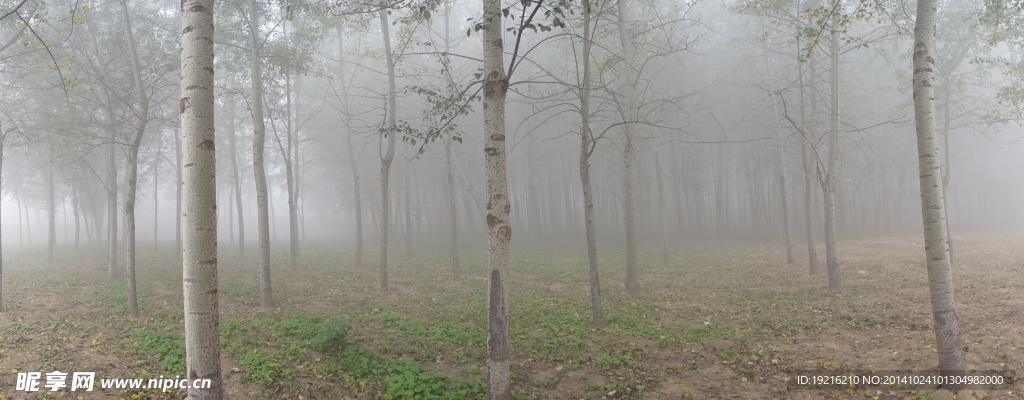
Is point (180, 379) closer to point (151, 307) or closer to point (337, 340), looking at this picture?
point (337, 340)

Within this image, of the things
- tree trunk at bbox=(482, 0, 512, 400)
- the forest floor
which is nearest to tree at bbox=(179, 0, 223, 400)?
the forest floor

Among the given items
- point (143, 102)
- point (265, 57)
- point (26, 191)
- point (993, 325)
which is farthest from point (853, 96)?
point (26, 191)

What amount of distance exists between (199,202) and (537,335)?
5159 mm

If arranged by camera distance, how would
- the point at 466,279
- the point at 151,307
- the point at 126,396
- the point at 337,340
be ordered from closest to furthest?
1. the point at 126,396
2. the point at 337,340
3. the point at 151,307
4. the point at 466,279

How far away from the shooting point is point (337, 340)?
246 inches

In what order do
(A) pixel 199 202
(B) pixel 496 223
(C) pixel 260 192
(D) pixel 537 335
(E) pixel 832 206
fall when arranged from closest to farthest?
(A) pixel 199 202
(B) pixel 496 223
(D) pixel 537 335
(C) pixel 260 192
(E) pixel 832 206

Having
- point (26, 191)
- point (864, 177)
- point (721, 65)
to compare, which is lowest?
point (864, 177)

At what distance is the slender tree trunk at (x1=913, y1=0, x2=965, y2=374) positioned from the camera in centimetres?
459

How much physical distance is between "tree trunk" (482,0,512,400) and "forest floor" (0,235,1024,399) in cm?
86

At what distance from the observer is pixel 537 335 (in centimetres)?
728

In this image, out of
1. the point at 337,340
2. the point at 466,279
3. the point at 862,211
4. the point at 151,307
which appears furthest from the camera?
the point at 862,211

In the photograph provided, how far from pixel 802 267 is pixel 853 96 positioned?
14185 millimetres

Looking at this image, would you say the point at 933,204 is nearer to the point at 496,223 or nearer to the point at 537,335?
the point at 496,223

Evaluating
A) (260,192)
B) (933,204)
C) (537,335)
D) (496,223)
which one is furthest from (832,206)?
(260,192)
